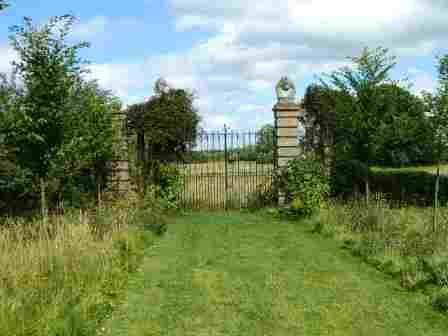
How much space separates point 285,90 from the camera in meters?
15.3

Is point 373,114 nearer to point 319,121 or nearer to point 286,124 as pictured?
point 286,124

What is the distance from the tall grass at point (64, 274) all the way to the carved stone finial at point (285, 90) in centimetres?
705

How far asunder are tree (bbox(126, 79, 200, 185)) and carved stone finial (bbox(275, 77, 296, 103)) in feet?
13.3

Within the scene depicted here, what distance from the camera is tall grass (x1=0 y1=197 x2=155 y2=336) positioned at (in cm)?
524

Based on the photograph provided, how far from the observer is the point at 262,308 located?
6.37m

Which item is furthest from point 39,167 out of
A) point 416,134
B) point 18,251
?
point 416,134

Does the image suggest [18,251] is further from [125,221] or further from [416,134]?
[416,134]

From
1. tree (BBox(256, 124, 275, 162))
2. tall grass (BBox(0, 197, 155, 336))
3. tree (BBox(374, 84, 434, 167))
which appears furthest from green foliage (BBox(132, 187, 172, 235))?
tree (BBox(374, 84, 434, 167))

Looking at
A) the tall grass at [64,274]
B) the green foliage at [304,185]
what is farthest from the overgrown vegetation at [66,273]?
the green foliage at [304,185]

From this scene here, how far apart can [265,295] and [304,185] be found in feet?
24.2

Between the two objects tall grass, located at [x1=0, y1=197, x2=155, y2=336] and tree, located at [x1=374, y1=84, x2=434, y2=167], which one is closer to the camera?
tall grass, located at [x1=0, y1=197, x2=155, y2=336]

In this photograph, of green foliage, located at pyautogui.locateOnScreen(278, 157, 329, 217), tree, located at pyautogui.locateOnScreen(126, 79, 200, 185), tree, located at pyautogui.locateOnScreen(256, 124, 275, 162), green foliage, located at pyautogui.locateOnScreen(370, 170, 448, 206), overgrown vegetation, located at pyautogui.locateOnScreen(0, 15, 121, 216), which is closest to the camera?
overgrown vegetation, located at pyautogui.locateOnScreen(0, 15, 121, 216)

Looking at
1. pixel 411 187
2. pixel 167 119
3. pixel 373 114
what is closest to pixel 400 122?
pixel 373 114

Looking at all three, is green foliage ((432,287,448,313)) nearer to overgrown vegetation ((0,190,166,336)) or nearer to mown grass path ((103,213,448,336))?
mown grass path ((103,213,448,336))
